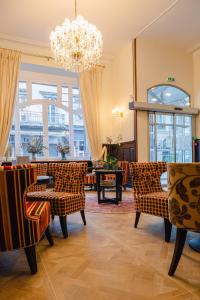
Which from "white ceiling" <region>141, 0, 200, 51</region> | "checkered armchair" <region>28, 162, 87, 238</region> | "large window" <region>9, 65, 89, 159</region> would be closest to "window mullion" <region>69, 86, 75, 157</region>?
"large window" <region>9, 65, 89, 159</region>

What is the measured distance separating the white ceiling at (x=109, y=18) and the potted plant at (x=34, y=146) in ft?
9.49

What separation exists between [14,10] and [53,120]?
10.5ft

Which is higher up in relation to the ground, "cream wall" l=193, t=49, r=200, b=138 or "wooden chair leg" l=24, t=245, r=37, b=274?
"cream wall" l=193, t=49, r=200, b=138

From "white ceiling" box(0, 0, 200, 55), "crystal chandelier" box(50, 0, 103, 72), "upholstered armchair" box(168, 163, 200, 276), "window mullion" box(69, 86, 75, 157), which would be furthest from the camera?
"window mullion" box(69, 86, 75, 157)

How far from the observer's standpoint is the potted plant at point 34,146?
260 inches

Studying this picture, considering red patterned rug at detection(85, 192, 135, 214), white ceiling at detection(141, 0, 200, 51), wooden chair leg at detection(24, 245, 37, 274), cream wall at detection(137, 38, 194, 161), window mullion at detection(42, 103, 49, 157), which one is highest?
white ceiling at detection(141, 0, 200, 51)

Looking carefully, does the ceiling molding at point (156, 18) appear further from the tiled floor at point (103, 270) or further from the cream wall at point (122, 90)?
the tiled floor at point (103, 270)

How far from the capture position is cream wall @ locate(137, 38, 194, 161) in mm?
6949

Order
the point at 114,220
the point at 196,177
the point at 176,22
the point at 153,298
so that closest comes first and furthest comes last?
the point at 153,298 < the point at 196,177 < the point at 114,220 < the point at 176,22

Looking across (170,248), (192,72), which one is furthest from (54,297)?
(192,72)

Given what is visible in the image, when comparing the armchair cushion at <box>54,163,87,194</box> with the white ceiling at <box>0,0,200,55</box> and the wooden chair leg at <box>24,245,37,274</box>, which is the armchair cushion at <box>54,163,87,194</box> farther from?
the white ceiling at <box>0,0,200,55</box>

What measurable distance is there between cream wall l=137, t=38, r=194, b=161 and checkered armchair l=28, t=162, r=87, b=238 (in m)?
4.00

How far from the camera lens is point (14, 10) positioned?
5.43 m

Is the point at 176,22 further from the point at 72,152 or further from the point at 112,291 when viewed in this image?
the point at 112,291
